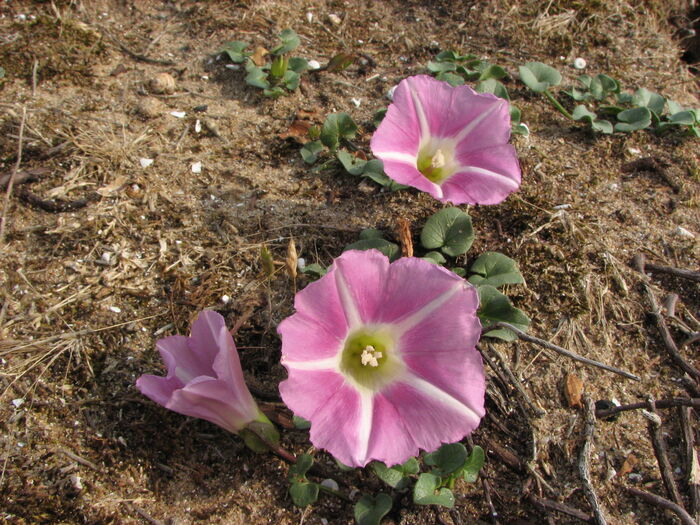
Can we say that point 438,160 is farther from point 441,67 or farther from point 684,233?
point 684,233

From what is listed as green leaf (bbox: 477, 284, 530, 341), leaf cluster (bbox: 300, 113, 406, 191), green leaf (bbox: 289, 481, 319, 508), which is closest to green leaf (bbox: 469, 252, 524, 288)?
green leaf (bbox: 477, 284, 530, 341)

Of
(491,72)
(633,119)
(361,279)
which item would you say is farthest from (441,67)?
(361,279)

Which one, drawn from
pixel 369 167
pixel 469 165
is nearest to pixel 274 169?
pixel 369 167

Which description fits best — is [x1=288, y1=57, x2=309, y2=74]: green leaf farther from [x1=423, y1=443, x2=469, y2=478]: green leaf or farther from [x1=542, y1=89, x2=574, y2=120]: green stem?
[x1=423, y1=443, x2=469, y2=478]: green leaf

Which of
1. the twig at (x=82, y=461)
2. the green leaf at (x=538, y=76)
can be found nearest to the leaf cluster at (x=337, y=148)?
the green leaf at (x=538, y=76)

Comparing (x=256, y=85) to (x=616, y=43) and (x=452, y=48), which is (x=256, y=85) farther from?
(x=616, y=43)
